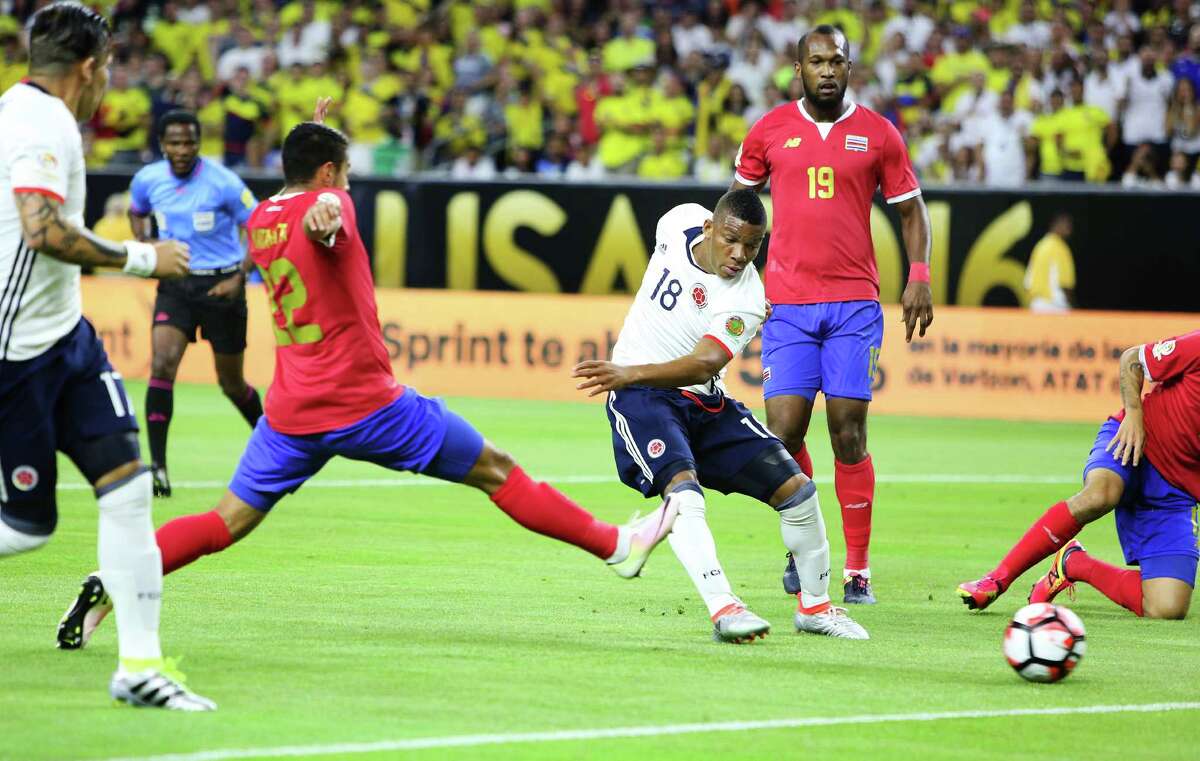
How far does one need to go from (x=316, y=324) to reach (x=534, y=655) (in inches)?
63.8

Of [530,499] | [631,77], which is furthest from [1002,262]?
[530,499]

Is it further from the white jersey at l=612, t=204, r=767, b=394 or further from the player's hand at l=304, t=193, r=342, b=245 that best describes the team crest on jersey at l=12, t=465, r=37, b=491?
the white jersey at l=612, t=204, r=767, b=394

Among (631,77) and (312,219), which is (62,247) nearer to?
(312,219)

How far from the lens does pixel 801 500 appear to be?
326 inches

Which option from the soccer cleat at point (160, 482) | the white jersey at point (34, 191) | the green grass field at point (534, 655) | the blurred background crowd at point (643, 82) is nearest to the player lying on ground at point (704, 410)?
the green grass field at point (534, 655)

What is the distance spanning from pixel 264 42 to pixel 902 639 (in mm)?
22214

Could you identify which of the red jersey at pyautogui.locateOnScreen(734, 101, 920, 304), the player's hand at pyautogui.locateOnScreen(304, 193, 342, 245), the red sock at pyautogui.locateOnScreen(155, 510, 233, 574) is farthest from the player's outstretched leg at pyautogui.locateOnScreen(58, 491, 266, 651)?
the red jersey at pyautogui.locateOnScreen(734, 101, 920, 304)

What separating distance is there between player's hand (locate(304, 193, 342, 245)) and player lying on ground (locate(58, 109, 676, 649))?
15 cm

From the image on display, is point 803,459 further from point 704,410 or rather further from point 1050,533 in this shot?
point 704,410

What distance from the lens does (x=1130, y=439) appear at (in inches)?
359

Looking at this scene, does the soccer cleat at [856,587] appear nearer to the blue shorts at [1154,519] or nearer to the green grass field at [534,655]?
the green grass field at [534,655]

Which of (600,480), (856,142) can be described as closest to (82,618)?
(856,142)

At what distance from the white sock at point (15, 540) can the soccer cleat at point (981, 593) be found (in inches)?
181

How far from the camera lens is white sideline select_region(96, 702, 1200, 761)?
221 inches
